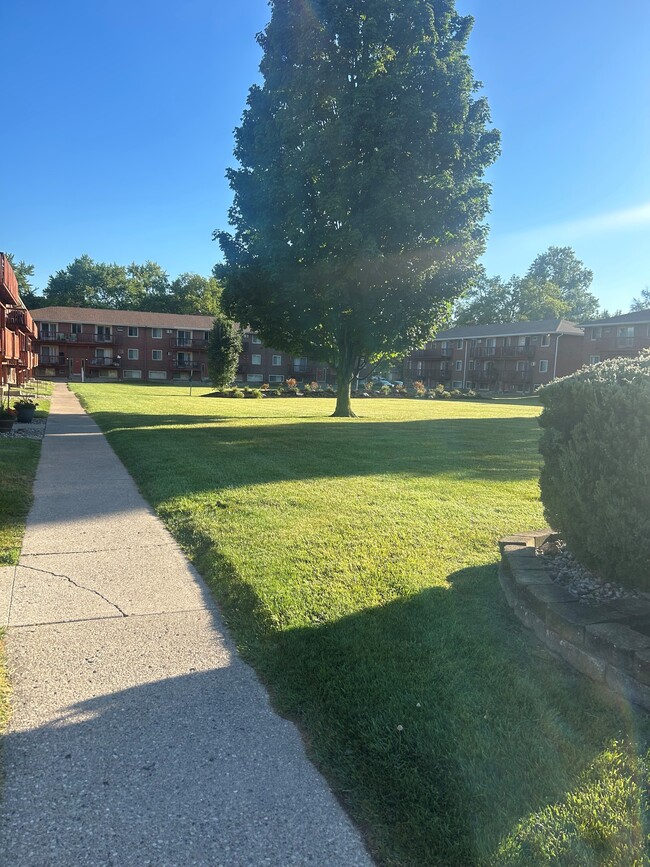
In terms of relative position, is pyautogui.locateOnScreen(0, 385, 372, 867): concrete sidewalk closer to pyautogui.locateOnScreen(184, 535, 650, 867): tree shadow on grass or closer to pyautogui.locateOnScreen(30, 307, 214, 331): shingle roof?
pyautogui.locateOnScreen(184, 535, 650, 867): tree shadow on grass

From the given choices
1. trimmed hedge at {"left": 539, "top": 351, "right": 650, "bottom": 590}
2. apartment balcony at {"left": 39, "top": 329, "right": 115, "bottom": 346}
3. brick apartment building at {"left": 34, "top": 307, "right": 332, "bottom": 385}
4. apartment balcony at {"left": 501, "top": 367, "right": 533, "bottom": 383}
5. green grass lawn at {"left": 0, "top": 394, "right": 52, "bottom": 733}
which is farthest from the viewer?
brick apartment building at {"left": 34, "top": 307, "right": 332, "bottom": 385}

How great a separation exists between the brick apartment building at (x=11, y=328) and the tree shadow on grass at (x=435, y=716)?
18845 mm

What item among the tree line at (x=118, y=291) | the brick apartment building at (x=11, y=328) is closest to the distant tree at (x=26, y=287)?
the tree line at (x=118, y=291)

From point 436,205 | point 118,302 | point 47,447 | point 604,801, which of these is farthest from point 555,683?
point 118,302

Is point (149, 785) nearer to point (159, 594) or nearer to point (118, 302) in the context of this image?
point (159, 594)

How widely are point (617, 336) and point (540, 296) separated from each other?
33.7 metres

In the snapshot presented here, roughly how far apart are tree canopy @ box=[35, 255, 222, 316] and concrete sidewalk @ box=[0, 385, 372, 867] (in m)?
80.9

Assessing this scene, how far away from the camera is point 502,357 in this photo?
6059cm

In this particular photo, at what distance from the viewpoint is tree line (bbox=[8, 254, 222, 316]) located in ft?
269

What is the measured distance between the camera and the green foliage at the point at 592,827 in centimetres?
180

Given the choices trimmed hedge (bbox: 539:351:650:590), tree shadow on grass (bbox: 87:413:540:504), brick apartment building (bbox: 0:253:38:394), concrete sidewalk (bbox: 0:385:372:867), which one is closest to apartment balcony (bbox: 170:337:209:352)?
brick apartment building (bbox: 0:253:38:394)

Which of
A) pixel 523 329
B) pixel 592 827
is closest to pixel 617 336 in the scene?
pixel 523 329

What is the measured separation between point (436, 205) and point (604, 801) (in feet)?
57.8

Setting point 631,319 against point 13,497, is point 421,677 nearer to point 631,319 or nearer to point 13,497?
point 13,497
